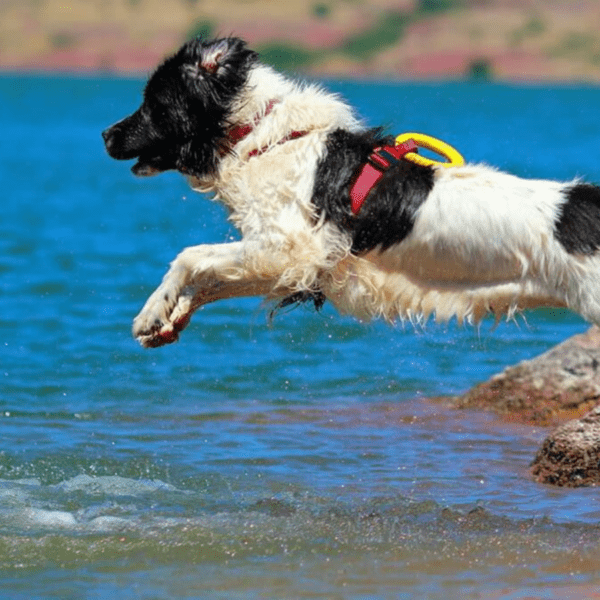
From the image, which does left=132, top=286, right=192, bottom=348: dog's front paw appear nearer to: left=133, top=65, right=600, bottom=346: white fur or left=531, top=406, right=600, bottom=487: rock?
left=133, top=65, right=600, bottom=346: white fur

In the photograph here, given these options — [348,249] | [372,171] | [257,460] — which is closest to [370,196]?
[372,171]

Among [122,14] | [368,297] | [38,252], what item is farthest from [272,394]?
[122,14]

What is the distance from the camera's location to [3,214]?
20.2 m

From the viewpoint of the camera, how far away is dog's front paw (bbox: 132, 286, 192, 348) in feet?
19.8

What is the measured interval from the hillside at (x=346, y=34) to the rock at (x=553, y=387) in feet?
315

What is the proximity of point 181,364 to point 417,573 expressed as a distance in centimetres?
494

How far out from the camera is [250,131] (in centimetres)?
614

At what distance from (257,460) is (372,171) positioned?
2.18 metres

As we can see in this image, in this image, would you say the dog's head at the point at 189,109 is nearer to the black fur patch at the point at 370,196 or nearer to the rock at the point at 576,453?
the black fur patch at the point at 370,196

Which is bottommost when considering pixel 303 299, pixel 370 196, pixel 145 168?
pixel 303 299

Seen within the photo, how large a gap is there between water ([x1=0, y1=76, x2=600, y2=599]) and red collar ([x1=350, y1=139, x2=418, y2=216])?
45 centimetres

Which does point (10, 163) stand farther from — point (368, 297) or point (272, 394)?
point (368, 297)

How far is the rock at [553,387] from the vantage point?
27.3 feet

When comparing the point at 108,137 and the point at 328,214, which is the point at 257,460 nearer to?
the point at 328,214
